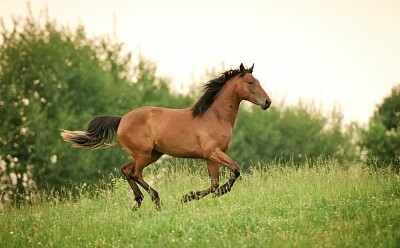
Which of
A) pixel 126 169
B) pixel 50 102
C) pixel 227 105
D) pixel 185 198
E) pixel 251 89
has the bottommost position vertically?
pixel 185 198

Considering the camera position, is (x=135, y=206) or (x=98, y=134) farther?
(x=98, y=134)

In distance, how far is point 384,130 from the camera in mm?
38375

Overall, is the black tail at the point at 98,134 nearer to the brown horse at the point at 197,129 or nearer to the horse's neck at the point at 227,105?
the brown horse at the point at 197,129

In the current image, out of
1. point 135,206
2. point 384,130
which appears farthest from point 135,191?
point 384,130

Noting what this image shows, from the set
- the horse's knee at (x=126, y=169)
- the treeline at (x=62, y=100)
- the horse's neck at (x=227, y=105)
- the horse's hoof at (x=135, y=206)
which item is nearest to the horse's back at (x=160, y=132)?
the horse's knee at (x=126, y=169)

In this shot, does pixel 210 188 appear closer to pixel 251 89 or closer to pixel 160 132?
pixel 160 132

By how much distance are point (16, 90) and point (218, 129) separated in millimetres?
19715

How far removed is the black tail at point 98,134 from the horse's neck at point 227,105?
2.26 meters

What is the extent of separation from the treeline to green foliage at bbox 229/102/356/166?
4.69 ft

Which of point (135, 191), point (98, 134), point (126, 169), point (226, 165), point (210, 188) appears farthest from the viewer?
point (98, 134)

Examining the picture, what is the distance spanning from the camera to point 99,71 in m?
32.6

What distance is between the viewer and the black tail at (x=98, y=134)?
13.1 metres

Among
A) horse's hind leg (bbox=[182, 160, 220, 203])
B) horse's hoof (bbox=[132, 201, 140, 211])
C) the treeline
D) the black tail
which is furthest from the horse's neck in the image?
the treeline

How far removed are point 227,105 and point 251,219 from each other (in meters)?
2.82
